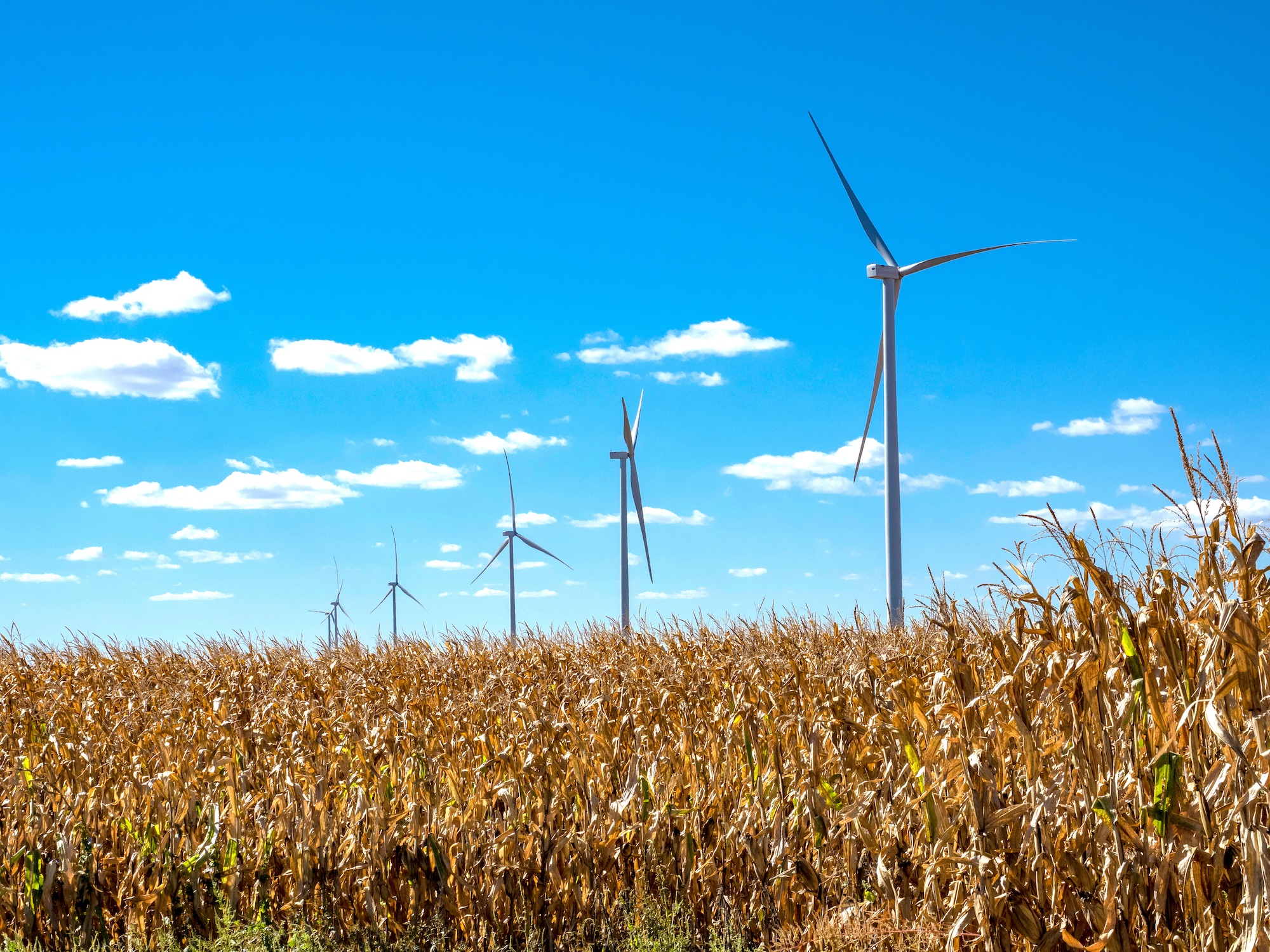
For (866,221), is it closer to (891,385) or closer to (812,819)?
(891,385)

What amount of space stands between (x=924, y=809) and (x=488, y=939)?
3.14 meters

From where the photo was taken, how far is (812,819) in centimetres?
710

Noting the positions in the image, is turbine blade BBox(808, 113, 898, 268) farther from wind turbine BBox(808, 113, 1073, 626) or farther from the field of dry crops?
the field of dry crops

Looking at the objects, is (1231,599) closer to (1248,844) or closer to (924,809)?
(1248,844)

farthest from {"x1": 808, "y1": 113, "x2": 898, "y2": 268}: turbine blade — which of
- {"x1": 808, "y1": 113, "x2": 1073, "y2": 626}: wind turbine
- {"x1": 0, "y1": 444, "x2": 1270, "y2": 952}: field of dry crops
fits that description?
{"x1": 0, "y1": 444, "x2": 1270, "y2": 952}: field of dry crops

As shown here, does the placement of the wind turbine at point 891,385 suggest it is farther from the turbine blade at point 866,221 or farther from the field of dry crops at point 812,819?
the field of dry crops at point 812,819

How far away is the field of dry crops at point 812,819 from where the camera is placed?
555 cm

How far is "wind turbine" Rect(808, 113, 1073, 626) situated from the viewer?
25.5 m

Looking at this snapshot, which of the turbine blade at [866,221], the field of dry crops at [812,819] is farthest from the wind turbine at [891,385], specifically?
the field of dry crops at [812,819]

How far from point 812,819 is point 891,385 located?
70.4ft

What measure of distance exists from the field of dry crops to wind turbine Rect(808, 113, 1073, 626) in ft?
48.7

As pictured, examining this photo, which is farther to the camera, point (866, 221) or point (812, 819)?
point (866, 221)

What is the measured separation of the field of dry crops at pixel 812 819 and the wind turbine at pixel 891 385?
1486 centimetres

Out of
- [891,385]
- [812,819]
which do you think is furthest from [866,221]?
[812,819]
